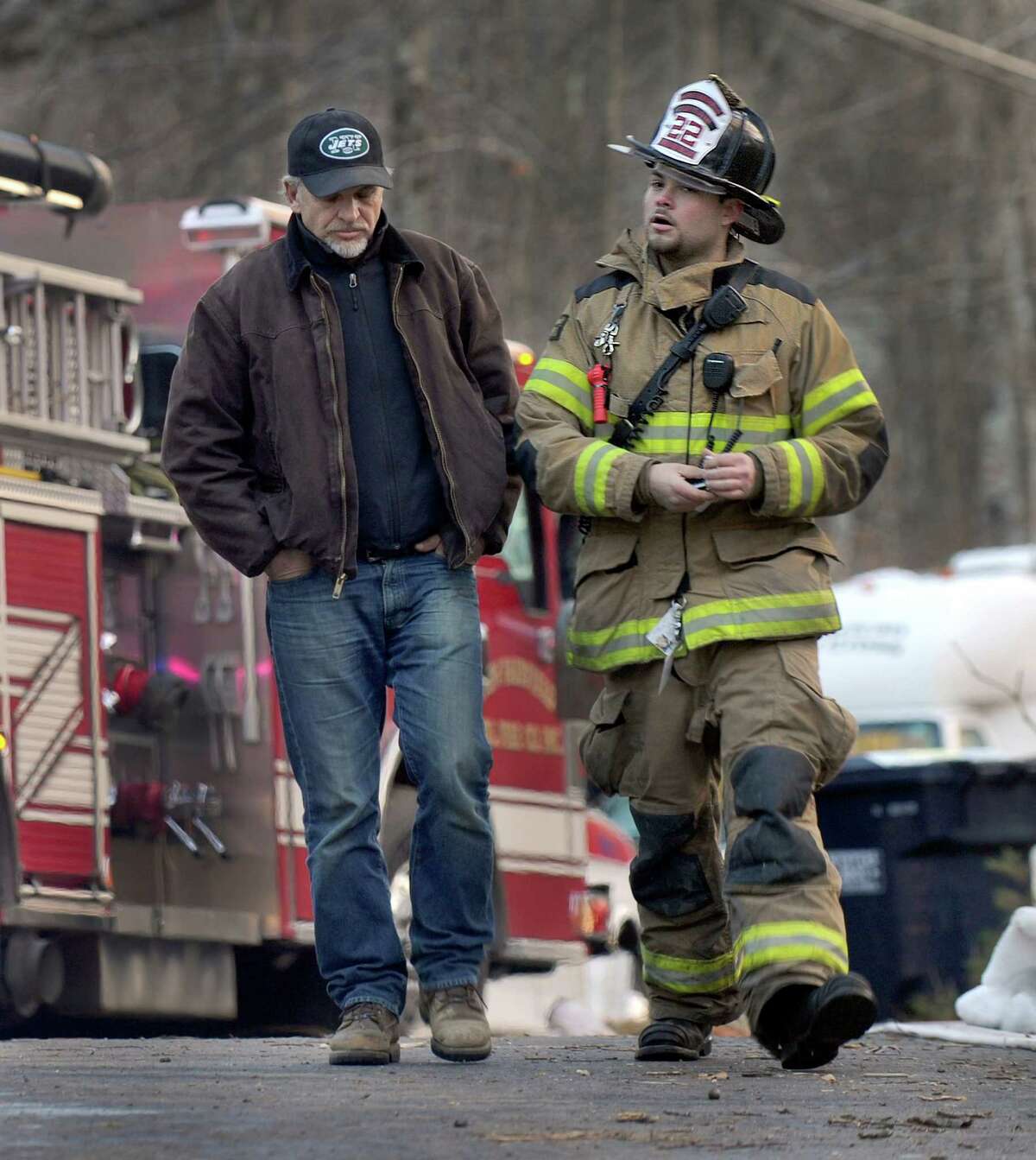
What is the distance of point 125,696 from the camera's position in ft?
30.0

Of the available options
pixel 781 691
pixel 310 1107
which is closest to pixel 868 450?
pixel 781 691

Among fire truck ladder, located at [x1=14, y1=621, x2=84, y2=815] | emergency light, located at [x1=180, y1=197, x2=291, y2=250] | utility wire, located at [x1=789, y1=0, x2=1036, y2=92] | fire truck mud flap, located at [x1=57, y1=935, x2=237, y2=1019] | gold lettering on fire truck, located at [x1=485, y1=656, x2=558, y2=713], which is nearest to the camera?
fire truck ladder, located at [x1=14, y1=621, x2=84, y2=815]

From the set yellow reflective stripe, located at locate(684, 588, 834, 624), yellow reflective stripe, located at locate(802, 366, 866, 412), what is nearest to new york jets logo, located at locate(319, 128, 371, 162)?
yellow reflective stripe, located at locate(802, 366, 866, 412)

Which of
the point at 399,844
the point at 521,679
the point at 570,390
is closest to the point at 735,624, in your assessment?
the point at 570,390

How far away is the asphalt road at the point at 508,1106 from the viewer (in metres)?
4.70

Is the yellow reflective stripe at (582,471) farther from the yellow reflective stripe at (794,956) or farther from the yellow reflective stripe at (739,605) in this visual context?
the yellow reflective stripe at (794,956)

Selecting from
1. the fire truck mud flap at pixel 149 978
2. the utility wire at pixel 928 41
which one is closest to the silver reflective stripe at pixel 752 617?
the fire truck mud flap at pixel 149 978

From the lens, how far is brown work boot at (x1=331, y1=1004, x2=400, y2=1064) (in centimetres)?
610

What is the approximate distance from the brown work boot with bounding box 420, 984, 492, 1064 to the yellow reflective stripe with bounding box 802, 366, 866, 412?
4.73ft

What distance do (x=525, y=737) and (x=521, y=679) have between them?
0.74ft

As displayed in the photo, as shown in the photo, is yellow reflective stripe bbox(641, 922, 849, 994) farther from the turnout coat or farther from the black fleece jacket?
the black fleece jacket

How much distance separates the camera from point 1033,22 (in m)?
32.5

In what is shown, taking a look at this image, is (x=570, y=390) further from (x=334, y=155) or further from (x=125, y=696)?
(x=125, y=696)

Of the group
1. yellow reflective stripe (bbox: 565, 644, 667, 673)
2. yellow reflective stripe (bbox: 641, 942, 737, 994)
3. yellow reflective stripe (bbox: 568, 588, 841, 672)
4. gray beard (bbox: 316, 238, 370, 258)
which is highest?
gray beard (bbox: 316, 238, 370, 258)
